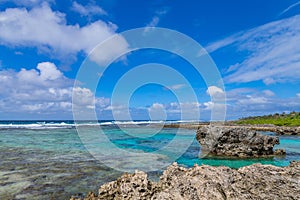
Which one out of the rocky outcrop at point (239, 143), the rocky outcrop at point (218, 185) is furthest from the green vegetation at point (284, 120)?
the rocky outcrop at point (218, 185)

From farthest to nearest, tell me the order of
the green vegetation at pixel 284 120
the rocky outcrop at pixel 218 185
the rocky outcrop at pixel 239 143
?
the green vegetation at pixel 284 120 → the rocky outcrop at pixel 239 143 → the rocky outcrop at pixel 218 185

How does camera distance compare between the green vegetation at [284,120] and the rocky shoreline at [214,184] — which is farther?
the green vegetation at [284,120]

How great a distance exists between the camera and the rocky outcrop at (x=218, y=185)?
5.18 m

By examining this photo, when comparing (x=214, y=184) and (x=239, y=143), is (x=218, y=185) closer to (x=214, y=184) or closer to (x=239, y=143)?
(x=214, y=184)

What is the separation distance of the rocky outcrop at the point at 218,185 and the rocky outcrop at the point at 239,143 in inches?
593

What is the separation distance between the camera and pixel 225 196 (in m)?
5.23

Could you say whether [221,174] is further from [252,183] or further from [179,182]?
[179,182]

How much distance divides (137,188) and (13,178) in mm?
9201

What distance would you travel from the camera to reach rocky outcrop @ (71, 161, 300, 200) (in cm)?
518

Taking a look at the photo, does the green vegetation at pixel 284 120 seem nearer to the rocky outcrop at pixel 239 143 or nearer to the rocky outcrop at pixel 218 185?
the rocky outcrop at pixel 239 143

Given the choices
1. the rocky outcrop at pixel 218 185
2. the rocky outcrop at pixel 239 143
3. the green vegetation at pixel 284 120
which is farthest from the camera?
the green vegetation at pixel 284 120

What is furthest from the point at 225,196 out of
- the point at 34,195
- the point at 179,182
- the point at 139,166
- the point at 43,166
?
the point at 43,166

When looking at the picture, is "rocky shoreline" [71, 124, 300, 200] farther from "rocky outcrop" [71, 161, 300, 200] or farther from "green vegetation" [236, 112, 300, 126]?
"green vegetation" [236, 112, 300, 126]

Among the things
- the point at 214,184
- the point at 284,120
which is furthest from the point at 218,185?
the point at 284,120
